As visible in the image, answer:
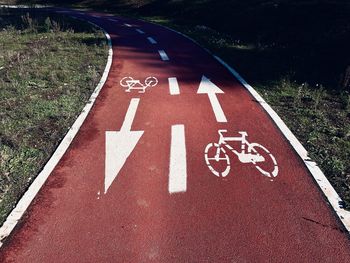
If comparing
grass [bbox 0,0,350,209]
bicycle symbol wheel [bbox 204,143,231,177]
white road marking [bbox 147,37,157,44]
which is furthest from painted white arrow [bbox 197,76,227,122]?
white road marking [bbox 147,37,157,44]

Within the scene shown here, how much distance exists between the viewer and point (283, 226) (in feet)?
19.9

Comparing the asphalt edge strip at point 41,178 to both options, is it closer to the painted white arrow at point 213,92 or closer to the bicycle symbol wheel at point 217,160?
the bicycle symbol wheel at point 217,160

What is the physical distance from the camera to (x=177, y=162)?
25.9 feet

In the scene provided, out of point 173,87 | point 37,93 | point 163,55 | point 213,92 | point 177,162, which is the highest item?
point 177,162

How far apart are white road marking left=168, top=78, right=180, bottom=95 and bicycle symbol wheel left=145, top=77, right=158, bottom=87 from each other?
1.76 ft

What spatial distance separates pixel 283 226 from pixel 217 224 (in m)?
1.10

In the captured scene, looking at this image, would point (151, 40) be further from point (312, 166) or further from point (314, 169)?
point (314, 169)

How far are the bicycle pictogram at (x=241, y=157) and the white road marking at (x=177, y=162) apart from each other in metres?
0.56

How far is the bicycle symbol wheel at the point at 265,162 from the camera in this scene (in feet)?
24.7

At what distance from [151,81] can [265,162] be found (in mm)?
6620

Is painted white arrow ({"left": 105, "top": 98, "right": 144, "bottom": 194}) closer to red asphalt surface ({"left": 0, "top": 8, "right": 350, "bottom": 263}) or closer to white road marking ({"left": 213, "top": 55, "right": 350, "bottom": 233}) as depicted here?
red asphalt surface ({"left": 0, "top": 8, "right": 350, "bottom": 263})

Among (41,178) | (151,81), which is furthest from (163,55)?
(41,178)

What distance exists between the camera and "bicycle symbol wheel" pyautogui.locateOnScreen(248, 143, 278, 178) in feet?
24.7

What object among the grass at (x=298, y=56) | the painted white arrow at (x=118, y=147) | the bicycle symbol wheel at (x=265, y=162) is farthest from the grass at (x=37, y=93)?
the grass at (x=298, y=56)
